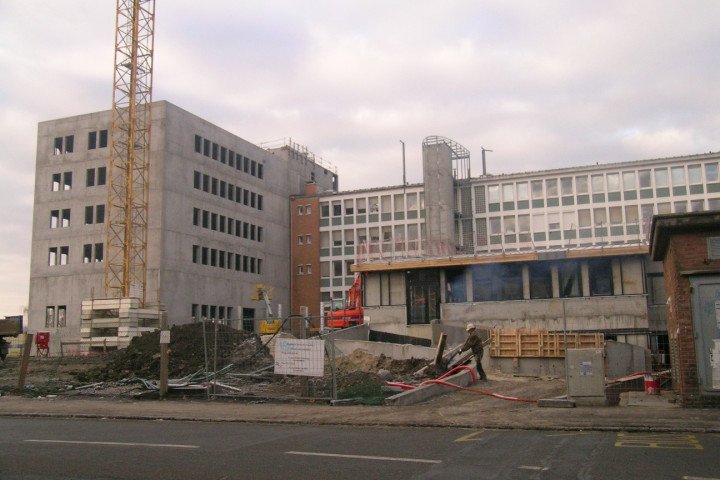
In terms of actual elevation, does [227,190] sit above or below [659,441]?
above

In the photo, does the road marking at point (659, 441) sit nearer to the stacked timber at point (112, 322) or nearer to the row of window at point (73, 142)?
the stacked timber at point (112, 322)

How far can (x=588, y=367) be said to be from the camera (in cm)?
1529

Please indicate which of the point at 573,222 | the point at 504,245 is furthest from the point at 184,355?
the point at 573,222

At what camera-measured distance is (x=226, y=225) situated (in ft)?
202

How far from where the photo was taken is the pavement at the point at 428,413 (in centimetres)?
1245

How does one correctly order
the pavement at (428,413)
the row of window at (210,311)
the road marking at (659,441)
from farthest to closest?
the row of window at (210,311) → the pavement at (428,413) → the road marking at (659,441)

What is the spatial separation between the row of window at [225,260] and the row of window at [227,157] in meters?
8.06

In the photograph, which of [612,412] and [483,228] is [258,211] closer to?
[483,228]

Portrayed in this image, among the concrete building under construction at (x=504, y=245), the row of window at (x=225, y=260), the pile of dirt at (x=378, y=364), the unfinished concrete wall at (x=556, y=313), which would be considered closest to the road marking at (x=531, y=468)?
the pile of dirt at (x=378, y=364)

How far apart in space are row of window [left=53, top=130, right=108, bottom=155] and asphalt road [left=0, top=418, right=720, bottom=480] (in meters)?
48.6

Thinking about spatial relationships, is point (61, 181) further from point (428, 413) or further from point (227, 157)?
point (428, 413)

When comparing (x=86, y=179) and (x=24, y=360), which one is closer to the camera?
(x=24, y=360)

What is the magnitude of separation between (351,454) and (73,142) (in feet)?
182

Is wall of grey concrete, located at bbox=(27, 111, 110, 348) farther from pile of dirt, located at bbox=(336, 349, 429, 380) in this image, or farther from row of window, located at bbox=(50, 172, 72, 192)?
pile of dirt, located at bbox=(336, 349, 429, 380)
